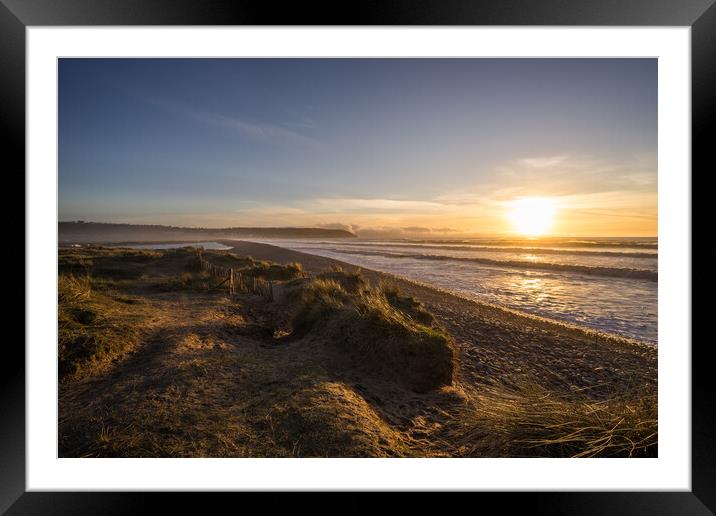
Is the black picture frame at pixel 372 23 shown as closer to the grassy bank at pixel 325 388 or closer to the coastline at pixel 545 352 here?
the grassy bank at pixel 325 388

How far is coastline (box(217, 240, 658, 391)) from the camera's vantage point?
3301 mm

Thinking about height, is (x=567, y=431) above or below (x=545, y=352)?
above

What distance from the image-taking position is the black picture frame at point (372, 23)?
1479 mm

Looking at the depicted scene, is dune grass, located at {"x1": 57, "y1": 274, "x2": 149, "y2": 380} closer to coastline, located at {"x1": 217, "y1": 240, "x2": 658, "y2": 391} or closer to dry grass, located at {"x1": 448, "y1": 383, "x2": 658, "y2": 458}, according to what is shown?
dry grass, located at {"x1": 448, "y1": 383, "x2": 658, "y2": 458}

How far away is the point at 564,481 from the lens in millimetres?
1573

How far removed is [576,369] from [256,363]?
136 inches

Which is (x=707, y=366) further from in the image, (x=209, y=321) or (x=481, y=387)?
(x=209, y=321)

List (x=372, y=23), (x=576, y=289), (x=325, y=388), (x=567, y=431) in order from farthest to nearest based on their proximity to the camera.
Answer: (x=576, y=289) → (x=325, y=388) → (x=567, y=431) → (x=372, y=23)

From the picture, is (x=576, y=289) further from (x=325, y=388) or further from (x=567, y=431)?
(x=325, y=388)

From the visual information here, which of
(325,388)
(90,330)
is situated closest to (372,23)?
(325,388)

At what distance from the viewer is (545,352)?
394 centimetres

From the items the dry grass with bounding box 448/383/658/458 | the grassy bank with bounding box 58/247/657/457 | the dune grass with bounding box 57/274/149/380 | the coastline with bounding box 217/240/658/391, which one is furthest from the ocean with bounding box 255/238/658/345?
the dune grass with bounding box 57/274/149/380

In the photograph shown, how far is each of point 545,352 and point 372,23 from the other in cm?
410

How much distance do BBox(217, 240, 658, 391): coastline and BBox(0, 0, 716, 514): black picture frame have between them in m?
1.01
